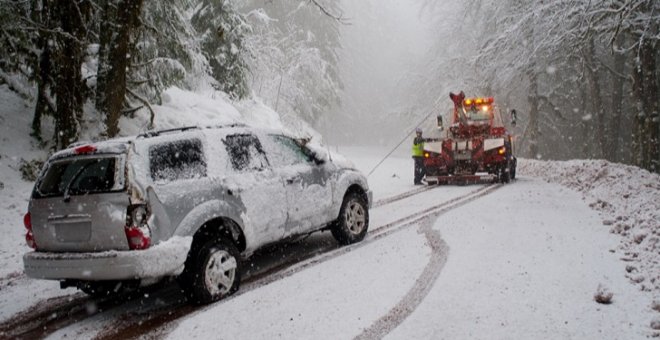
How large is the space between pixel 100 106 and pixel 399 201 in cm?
741

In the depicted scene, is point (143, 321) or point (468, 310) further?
point (143, 321)

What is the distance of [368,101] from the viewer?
71.1 meters

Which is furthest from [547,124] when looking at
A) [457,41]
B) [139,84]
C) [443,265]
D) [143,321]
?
[143,321]

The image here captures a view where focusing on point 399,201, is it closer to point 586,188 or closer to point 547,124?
point 586,188

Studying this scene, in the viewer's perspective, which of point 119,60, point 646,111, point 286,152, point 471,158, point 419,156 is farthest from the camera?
point 646,111

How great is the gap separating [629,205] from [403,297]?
5.92m

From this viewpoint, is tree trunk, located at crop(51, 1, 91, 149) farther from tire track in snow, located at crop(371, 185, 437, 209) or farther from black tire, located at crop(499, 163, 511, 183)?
black tire, located at crop(499, 163, 511, 183)

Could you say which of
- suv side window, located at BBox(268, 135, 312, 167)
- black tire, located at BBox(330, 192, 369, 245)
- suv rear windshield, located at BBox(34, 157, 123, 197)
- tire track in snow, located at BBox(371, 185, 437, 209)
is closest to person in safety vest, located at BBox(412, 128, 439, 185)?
tire track in snow, located at BBox(371, 185, 437, 209)


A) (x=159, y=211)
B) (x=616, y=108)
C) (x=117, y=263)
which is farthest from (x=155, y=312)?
(x=616, y=108)

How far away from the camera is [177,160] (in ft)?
17.7

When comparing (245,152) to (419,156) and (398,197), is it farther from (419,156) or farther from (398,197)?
(419,156)

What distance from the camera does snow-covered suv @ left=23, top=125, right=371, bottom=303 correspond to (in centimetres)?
483

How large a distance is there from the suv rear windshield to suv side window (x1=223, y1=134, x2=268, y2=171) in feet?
4.68

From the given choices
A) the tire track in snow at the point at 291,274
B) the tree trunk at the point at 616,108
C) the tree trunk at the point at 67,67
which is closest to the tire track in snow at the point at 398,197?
the tire track in snow at the point at 291,274
